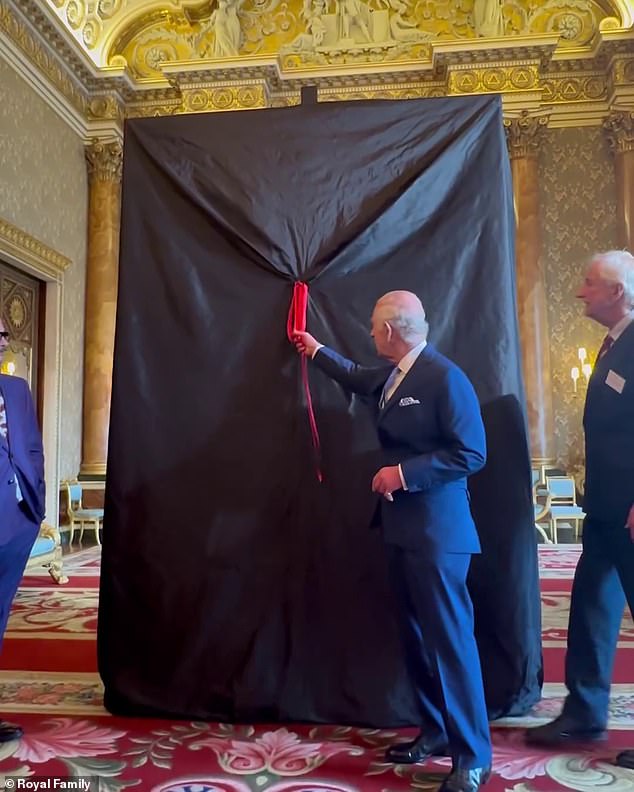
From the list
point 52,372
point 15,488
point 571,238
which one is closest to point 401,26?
point 571,238

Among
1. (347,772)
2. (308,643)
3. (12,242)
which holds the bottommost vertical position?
(347,772)

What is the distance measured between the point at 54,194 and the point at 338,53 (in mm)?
4614

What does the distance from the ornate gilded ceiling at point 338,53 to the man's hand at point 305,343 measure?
27.2ft

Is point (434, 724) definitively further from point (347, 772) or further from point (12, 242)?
point (12, 242)

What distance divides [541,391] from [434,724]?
8058 mm

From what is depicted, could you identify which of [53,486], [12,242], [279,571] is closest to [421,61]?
[12,242]

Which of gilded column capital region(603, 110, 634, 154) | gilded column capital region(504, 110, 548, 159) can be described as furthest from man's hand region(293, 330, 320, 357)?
gilded column capital region(603, 110, 634, 154)

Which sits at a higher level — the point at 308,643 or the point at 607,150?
the point at 607,150

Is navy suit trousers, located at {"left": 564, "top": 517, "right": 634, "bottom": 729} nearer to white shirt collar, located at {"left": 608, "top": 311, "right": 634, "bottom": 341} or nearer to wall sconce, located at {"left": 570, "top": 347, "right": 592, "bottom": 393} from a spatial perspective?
white shirt collar, located at {"left": 608, "top": 311, "right": 634, "bottom": 341}

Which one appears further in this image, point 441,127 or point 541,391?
point 541,391

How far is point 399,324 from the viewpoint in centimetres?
253

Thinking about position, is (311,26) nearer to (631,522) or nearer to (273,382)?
(273,382)

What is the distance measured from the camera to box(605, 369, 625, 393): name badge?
2.59m

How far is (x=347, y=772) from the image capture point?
247cm
